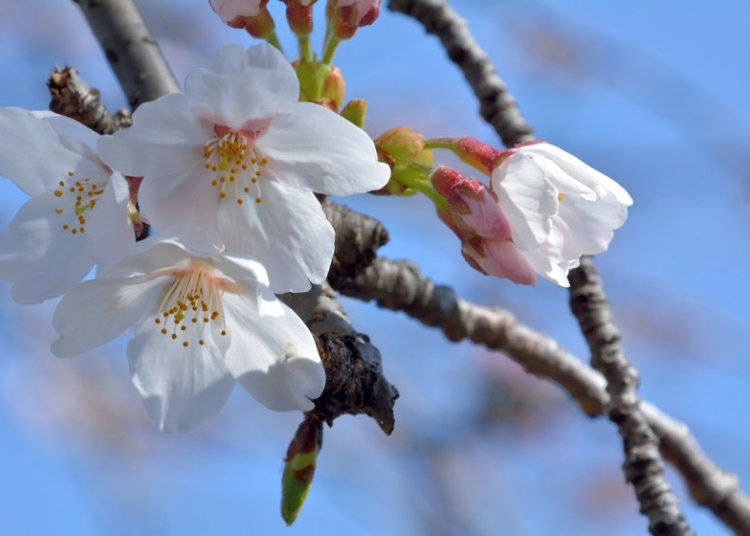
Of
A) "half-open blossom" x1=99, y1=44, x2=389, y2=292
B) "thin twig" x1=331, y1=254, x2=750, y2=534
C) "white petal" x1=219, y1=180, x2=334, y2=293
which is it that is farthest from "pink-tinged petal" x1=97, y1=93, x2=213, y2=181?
"thin twig" x1=331, y1=254, x2=750, y2=534

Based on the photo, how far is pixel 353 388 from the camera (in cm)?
153

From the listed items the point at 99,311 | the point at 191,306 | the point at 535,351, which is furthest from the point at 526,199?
the point at 535,351

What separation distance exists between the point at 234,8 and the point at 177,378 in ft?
2.20

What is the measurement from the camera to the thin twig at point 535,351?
2543mm

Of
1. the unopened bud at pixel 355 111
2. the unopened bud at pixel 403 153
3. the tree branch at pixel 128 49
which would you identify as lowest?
the unopened bud at pixel 403 153

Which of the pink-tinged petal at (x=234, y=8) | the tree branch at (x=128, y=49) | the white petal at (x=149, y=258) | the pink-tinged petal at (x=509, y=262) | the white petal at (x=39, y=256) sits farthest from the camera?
the tree branch at (x=128, y=49)

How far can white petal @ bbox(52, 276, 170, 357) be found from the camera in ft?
4.85

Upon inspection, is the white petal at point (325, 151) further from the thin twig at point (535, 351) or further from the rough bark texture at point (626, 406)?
the rough bark texture at point (626, 406)

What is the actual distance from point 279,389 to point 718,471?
5.51 feet

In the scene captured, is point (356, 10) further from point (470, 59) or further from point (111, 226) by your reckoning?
point (470, 59)

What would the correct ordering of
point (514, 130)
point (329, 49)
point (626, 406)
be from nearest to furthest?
point (329, 49) → point (626, 406) → point (514, 130)

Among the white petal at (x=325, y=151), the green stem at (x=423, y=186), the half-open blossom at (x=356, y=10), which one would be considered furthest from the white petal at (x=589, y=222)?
the half-open blossom at (x=356, y=10)

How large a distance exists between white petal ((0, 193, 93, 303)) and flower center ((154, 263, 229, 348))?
16cm

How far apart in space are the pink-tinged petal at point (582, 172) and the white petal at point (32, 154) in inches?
30.9
